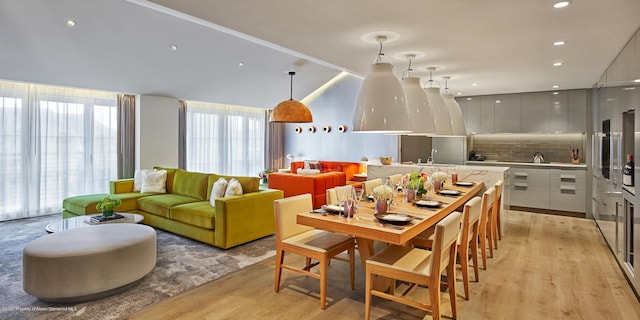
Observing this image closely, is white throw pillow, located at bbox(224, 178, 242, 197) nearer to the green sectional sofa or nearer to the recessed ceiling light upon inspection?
the green sectional sofa

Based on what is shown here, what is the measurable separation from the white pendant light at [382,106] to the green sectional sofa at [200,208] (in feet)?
6.68

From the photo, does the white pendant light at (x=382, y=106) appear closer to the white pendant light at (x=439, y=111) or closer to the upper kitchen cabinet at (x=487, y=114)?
→ the white pendant light at (x=439, y=111)

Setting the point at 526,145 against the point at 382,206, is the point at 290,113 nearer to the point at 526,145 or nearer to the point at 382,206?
the point at 382,206

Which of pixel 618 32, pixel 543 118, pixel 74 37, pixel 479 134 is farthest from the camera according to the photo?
pixel 479 134

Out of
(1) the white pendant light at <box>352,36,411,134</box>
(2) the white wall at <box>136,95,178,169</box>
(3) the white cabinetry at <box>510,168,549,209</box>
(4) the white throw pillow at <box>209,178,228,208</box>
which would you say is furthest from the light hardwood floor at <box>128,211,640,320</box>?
(2) the white wall at <box>136,95,178,169</box>

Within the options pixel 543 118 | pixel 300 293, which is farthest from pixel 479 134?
pixel 300 293

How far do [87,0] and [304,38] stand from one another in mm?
2756

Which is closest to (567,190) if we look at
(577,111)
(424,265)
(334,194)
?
(577,111)

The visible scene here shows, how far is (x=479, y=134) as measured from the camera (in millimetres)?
7512

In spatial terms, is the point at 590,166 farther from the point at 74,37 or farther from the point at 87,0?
the point at 74,37

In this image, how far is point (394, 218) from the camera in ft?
8.38

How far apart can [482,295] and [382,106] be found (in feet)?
6.15

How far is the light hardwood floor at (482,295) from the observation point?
8.83ft

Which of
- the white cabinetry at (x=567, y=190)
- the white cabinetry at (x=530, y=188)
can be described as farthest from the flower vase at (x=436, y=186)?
the white cabinetry at (x=567, y=190)
